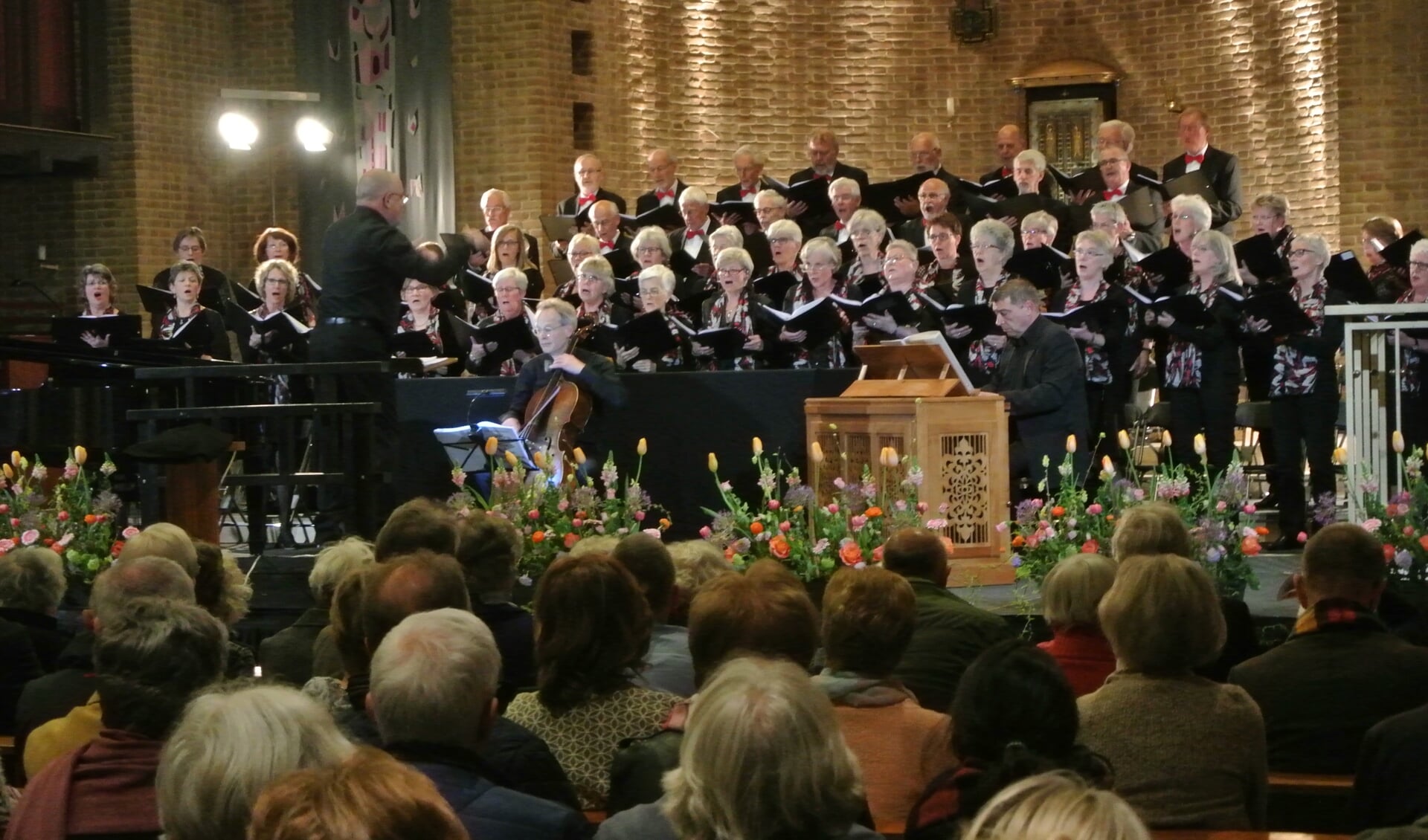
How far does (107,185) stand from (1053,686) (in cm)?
1189

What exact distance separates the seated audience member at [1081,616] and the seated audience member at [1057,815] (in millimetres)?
2183

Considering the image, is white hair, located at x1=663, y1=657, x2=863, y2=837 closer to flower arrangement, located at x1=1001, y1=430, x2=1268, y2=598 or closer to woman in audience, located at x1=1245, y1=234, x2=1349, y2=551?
flower arrangement, located at x1=1001, y1=430, x2=1268, y2=598

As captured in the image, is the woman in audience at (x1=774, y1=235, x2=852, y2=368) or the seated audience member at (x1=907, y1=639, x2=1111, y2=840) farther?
the woman in audience at (x1=774, y1=235, x2=852, y2=368)

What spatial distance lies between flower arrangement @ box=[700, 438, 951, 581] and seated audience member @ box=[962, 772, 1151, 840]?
4.12m

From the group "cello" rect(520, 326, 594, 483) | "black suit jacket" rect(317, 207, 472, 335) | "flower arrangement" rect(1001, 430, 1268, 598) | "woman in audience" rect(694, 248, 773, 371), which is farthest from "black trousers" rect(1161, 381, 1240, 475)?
"black suit jacket" rect(317, 207, 472, 335)

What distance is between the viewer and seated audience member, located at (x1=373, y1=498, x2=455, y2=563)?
4.50m

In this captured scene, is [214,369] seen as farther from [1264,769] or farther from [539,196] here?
[539,196]

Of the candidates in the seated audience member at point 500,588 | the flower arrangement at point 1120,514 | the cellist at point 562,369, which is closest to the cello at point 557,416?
the cellist at point 562,369

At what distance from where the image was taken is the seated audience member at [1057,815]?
1.60 metres

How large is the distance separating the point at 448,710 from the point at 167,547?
7.03 feet

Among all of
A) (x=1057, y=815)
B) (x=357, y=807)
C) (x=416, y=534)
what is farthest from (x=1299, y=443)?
(x=357, y=807)

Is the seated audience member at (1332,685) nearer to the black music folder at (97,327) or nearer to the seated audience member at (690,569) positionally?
the seated audience member at (690,569)

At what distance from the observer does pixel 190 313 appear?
9.95m

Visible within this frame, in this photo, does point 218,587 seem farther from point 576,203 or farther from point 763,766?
point 576,203
